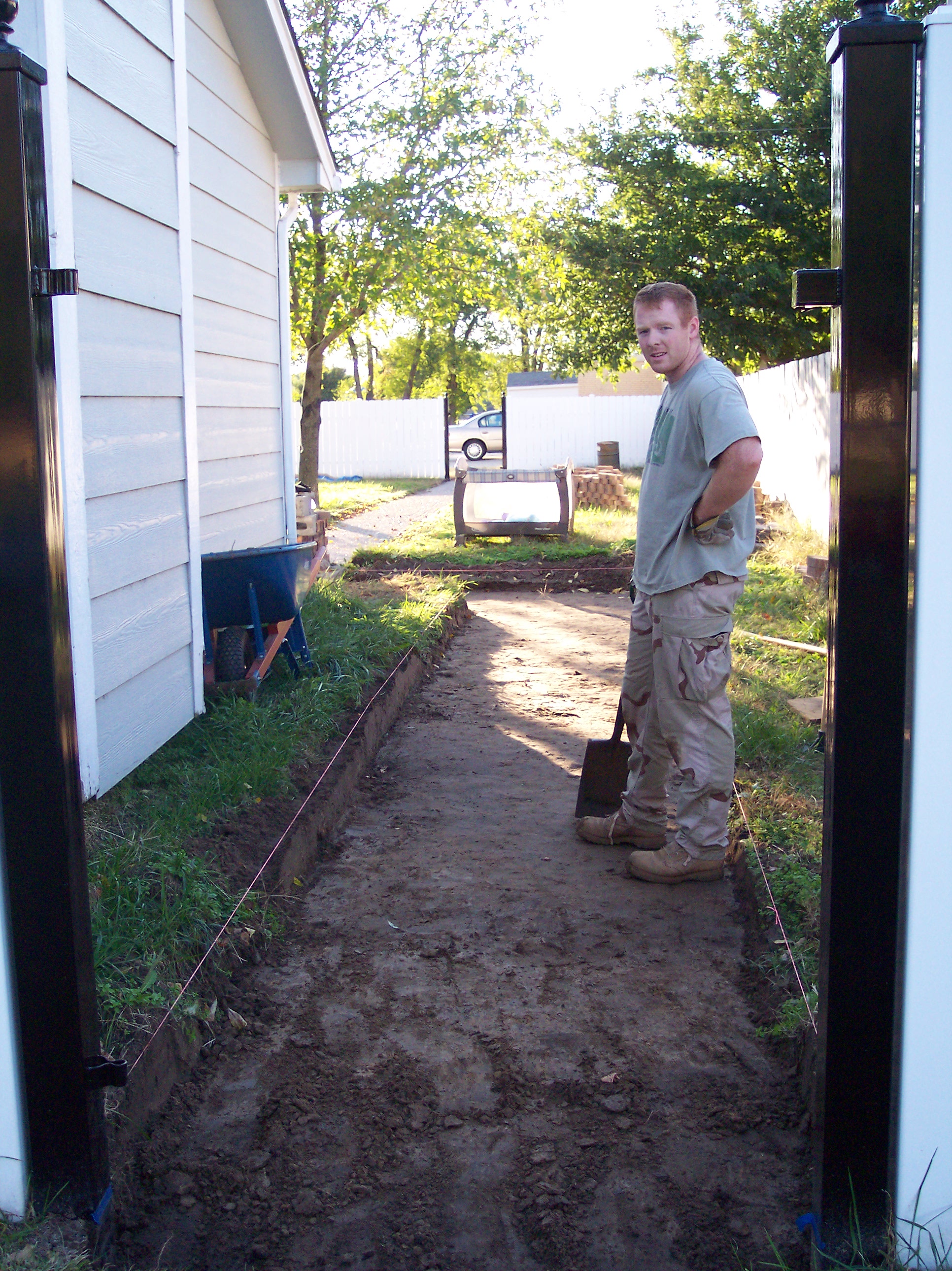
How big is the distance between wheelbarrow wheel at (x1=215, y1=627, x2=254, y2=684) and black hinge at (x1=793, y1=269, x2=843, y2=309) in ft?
14.5

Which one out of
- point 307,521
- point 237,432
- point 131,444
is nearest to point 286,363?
point 237,432

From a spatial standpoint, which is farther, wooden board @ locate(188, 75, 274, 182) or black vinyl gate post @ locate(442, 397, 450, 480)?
black vinyl gate post @ locate(442, 397, 450, 480)

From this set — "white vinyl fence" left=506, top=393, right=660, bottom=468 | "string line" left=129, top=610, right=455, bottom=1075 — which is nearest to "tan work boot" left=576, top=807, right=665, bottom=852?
"string line" left=129, top=610, right=455, bottom=1075

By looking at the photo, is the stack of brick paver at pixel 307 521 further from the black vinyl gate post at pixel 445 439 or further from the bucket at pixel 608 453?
the black vinyl gate post at pixel 445 439

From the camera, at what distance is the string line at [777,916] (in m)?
2.94

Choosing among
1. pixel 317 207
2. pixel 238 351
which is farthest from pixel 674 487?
pixel 317 207

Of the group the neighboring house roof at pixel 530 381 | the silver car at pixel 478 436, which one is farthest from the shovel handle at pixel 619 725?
the neighboring house roof at pixel 530 381

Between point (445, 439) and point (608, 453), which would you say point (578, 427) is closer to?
point (445, 439)

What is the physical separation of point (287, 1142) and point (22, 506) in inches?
62.1

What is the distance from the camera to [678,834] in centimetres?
408

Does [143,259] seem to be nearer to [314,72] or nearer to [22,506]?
[22,506]

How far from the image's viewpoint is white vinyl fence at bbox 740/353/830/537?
11.6 m

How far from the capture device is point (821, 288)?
1.83 metres

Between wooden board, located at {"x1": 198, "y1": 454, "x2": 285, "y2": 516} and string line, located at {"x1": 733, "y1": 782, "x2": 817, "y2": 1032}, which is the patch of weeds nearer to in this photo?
string line, located at {"x1": 733, "y1": 782, "x2": 817, "y2": 1032}
